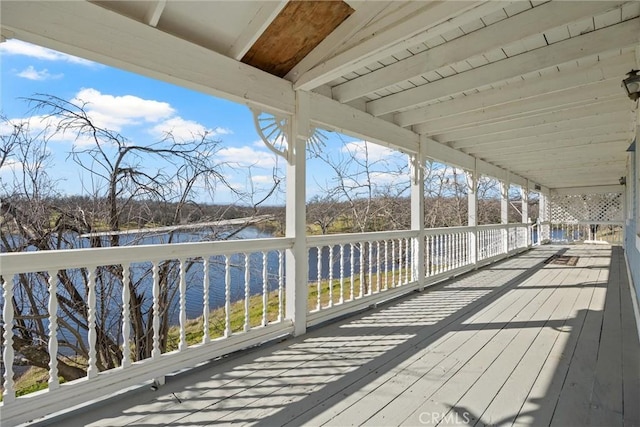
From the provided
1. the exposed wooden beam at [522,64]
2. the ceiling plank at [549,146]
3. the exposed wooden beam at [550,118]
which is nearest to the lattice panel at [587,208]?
the ceiling plank at [549,146]

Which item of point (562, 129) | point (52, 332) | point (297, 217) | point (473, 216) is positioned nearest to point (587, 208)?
point (473, 216)

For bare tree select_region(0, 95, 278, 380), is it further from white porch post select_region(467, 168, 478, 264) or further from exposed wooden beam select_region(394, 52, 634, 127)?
white porch post select_region(467, 168, 478, 264)

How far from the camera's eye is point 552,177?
10.8 m

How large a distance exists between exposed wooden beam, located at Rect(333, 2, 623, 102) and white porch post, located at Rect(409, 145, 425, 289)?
6.34 ft

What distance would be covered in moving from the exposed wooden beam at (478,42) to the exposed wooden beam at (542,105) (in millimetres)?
1725

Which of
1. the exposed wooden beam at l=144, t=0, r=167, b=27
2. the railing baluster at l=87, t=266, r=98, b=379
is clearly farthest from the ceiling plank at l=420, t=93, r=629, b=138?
the railing baluster at l=87, t=266, r=98, b=379

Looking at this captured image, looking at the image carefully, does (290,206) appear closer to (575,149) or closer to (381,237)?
(381,237)

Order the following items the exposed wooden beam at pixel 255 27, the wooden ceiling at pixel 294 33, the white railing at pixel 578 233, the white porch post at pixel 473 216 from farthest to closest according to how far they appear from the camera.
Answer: the white railing at pixel 578 233 → the white porch post at pixel 473 216 → the wooden ceiling at pixel 294 33 → the exposed wooden beam at pixel 255 27

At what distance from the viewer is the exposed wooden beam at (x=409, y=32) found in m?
2.14

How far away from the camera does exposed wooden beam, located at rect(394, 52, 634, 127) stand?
330 cm

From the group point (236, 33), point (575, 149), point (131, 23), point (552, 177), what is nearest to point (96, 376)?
point (131, 23)

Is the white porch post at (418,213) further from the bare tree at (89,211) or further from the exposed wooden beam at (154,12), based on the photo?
the exposed wooden beam at (154,12)

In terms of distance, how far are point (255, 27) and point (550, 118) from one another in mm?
4233

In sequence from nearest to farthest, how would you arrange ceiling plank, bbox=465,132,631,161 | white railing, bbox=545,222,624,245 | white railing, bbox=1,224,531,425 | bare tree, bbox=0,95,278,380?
white railing, bbox=1,224,531,425, bare tree, bbox=0,95,278,380, ceiling plank, bbox=465,132,631,161, white railing, bbox=545,222,624,245
